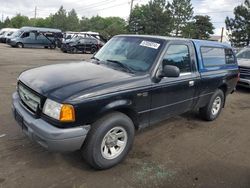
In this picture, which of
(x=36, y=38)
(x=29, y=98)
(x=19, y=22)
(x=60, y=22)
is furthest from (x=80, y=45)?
(x=19, y=22)

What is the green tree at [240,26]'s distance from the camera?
38.4 meters

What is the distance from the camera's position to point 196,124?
616cm

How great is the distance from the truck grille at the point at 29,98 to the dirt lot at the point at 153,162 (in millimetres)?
798

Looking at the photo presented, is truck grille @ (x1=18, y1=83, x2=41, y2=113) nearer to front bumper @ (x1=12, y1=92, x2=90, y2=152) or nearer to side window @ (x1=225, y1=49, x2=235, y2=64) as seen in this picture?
front bumper @ (x1=12, y1=92, x2=90, y2=152)

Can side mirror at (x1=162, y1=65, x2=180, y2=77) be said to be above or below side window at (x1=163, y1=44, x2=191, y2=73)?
below

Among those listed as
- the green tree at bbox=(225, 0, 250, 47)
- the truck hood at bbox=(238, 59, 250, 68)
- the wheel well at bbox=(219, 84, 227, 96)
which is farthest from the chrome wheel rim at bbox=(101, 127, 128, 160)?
the green tree at bbox=(225, 0, 250, 47)

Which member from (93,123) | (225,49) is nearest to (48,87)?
(93,123)

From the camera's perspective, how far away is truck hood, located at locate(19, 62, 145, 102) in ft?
11.6

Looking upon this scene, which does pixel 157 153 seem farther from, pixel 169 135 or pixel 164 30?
pixel 164 30

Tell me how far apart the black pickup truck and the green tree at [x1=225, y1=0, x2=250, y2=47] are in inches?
1453

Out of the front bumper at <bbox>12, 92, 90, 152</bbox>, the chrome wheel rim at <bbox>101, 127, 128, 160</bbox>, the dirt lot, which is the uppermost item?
the front bumper at <bbox>12, 92, 90, 152</bbox>

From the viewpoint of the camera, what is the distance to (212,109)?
20.8 ft

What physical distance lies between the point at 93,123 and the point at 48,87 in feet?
2.44

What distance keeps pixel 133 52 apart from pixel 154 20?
49066 mm
